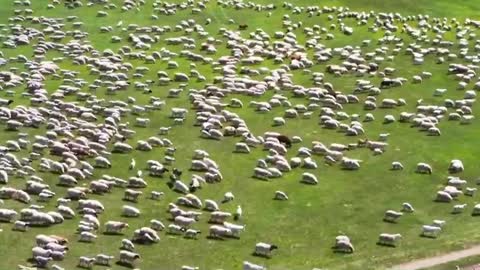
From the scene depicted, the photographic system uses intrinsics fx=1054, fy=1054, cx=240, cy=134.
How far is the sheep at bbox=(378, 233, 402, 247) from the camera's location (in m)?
43.2

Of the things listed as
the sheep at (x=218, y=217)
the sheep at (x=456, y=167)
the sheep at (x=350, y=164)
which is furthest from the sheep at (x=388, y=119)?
the sheep at (x=218, y=217)

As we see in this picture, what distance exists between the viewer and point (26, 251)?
41.1 metres

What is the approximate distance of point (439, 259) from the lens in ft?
138

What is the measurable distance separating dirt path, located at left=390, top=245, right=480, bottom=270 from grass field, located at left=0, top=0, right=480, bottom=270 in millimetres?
395

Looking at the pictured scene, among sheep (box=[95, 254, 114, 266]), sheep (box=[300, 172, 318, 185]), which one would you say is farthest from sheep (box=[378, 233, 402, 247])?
sheep (box=[95, 254, 114, 266])

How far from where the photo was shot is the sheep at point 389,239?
4325cm

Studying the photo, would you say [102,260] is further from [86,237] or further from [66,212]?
[66,212]

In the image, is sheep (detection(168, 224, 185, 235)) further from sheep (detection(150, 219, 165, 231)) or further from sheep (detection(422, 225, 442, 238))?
sheep (detection(422, 225, 442, 238))

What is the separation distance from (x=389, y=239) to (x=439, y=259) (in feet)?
7.69

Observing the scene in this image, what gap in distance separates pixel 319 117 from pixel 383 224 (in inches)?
588

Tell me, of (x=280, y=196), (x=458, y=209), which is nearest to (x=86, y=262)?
(x=280, y=196)

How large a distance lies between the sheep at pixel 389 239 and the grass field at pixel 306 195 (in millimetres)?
343

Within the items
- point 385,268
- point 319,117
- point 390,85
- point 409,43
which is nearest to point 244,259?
point 385,268

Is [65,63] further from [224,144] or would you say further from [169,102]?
[224,144]
